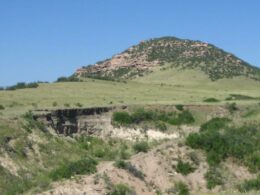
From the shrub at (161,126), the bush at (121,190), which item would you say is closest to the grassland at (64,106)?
the bush at (121,190)

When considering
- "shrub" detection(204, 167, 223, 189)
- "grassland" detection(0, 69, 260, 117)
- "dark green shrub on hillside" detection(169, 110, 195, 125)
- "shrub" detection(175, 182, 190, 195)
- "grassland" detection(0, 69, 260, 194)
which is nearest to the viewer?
"shrub" detection(175, 182, 190, 195)

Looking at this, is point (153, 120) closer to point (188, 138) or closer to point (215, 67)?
point (188, 138)

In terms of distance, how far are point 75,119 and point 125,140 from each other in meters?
4.91

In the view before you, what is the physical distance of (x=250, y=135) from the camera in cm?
3959

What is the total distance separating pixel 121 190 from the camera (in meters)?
30.0

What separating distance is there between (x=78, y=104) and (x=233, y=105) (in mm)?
15938

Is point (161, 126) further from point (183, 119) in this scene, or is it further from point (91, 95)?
point (91, 95)

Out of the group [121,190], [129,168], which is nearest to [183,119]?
[129,168]

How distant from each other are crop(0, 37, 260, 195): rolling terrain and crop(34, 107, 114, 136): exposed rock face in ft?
0.30

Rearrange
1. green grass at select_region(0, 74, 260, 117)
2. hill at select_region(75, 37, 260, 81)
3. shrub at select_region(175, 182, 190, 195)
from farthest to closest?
1. hill at select_region(75, 37, 260, 81)
2. green grass at select_region(0, 74, 260, 117)
3. shrub at select_region(175, 182, 190, 195)

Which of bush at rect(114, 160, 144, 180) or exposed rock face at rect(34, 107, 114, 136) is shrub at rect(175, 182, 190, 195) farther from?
exposed rock face at rect(34, 107, 114, 136)

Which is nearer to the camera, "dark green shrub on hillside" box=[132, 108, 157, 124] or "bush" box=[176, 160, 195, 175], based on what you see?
"bush" box=[176, 160, 195, 175]

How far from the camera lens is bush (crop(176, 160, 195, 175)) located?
34.4m

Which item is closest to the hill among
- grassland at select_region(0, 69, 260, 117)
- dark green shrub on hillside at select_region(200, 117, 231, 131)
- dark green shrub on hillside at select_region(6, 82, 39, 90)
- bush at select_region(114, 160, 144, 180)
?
grassland at select_region(0, 69, 260, 117)
